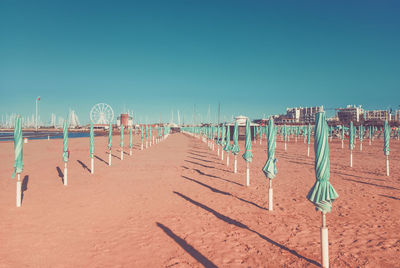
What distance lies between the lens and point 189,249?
5363 millimetres

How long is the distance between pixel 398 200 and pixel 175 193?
8.39m

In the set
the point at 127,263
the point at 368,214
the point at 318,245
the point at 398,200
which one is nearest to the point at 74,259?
the point at 127,263

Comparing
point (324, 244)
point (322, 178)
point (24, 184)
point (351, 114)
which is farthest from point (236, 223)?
point (351, 114)

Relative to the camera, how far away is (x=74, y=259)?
492cm

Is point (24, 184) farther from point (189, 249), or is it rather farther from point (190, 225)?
point (189, 249)

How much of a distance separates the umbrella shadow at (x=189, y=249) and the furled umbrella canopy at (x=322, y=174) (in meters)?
2.37

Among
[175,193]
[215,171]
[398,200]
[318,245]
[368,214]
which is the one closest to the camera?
[318,245]

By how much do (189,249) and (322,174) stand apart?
320cm

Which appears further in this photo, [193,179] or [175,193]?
[193,179]

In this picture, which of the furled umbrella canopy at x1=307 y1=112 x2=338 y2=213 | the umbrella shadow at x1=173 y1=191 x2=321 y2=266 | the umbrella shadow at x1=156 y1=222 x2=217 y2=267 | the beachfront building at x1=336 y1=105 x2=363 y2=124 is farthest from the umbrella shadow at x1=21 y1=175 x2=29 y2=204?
the beachfront building at x1=336 y1=105 x2=363 y2=124

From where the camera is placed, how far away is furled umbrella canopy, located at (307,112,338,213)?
444 cm

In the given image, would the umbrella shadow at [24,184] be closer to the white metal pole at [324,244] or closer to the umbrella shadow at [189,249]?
the umbrella shadow at [189,249]

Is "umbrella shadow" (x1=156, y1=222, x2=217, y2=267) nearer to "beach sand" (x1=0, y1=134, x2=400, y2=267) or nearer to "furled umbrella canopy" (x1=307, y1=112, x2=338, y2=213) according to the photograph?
"beach sand" (x1=0, y1=134, x2=400, y2=267)

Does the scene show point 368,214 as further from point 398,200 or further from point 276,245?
point 276,245
